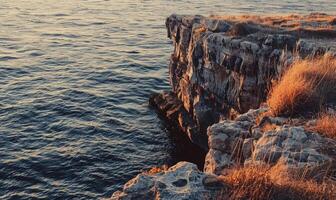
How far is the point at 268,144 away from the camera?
453 inches

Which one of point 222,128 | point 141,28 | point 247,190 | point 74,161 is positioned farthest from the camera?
point 141,28

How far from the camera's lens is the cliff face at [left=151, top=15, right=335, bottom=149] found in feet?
80.0

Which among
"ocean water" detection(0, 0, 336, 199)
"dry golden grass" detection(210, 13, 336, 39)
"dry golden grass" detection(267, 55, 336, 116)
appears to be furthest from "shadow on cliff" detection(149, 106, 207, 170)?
"dry golden grass" detection(267, 55, 336, 116)

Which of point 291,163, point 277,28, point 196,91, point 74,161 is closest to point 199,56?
point 196,91

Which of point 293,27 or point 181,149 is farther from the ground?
point 293,27

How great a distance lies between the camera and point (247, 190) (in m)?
8.43

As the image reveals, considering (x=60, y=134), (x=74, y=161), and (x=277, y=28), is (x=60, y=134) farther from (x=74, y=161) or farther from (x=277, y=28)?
(x=277, y=28)

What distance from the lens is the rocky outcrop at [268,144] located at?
10.6 metres

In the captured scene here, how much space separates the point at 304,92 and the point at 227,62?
13109 millimetres

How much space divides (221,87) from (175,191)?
66.0ft

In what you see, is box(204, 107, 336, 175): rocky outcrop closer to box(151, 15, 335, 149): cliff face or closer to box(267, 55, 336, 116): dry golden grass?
box(267, 55, 336, 116): dry golden grass

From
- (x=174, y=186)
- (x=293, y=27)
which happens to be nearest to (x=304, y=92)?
(x=174, y=186)

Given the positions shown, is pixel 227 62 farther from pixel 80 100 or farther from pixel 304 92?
pixel 80 100

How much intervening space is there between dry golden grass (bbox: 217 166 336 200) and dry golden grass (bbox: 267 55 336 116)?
4.94 m
